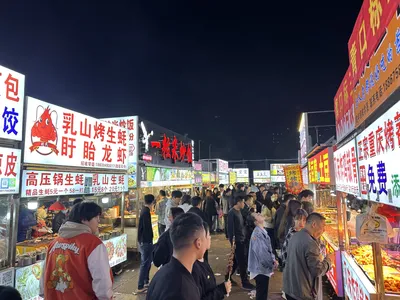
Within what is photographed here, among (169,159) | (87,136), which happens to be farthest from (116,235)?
(169,159)

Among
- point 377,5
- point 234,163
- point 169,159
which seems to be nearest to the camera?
point 377,5

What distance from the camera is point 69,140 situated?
603 cm

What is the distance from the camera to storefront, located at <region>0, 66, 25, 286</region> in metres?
4.19

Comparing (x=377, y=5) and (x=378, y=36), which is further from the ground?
(x=377, y=5)

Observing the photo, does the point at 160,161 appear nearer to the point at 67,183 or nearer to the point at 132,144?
the point at 132,144

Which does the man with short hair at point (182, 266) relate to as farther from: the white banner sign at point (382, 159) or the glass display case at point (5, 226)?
the glass display case at point (5, 226)

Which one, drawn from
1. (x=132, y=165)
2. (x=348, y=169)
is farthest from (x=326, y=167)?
(x=132, y=165)

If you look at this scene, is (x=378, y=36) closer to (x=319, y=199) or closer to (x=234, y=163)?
(x=319, y=199)

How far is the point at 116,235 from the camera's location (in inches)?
302

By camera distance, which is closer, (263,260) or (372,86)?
(372,86)

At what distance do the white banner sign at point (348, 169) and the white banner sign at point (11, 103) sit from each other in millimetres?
5266

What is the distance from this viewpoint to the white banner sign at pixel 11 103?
4.20 metres

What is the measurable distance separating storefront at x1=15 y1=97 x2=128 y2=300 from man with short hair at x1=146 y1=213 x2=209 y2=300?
3.73 meters

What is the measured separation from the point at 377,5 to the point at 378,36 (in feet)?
0.95
